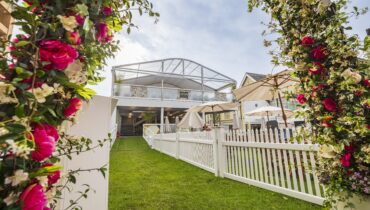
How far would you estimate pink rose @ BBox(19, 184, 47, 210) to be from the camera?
537 mm

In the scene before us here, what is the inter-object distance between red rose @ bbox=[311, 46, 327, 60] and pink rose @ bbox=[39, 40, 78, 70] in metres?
1.66

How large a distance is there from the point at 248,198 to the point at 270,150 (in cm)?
93

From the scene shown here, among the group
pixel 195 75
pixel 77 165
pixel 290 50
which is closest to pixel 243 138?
pixel 290 50

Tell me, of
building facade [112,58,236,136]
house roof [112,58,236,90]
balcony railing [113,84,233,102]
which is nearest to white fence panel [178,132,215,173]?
building facade [112,58,236,136]

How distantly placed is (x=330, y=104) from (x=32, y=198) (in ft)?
5.82

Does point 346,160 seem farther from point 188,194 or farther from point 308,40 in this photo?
point 188,194

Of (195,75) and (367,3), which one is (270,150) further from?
(195,75)

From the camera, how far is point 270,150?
3.26 m

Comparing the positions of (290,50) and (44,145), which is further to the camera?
(290,50)

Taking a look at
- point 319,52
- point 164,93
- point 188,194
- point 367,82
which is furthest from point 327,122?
point 164,93

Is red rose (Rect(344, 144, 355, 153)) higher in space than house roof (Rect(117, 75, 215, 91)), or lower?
lower

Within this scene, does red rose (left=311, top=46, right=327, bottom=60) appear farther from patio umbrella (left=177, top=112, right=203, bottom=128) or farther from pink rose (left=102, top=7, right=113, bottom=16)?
patio umbrella (left=177, top=112, right=203, bottom=128)

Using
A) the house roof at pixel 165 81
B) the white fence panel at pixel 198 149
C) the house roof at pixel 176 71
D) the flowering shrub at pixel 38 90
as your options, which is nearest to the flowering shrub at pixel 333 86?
the flowering shrub at pixel 38 90

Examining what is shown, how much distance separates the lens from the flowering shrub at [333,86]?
4.14 ft
